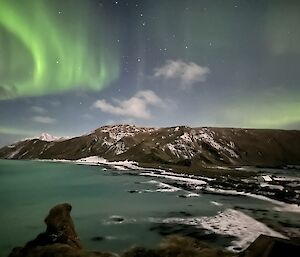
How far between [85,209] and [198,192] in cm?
1719

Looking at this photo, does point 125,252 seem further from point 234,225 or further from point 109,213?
point 109,213

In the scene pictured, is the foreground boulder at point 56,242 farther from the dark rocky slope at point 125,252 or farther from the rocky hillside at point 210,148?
the rocky hillside at point 210,148

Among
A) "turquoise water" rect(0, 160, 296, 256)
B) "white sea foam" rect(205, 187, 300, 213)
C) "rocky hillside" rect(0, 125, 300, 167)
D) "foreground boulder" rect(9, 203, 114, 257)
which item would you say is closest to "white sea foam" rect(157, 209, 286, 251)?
"turquoise water" rect(0, 160, 296, 256)

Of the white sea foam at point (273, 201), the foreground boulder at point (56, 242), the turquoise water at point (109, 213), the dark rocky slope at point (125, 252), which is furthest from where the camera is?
the white sea foam at point (273, 201)

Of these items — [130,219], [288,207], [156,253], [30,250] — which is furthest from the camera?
[288,207]

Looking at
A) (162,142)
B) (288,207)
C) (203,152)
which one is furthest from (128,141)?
(288,207)

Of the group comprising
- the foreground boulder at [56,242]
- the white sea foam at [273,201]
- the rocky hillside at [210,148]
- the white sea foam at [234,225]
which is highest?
the rocky hillside at [210,148]

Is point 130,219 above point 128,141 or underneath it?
underneath

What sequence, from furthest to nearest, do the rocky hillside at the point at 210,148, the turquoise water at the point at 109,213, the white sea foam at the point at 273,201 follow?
the rocky hillside at the point at 210,148, the white sea foam at the point at 273,201, the turquoise water at the point at 109,213

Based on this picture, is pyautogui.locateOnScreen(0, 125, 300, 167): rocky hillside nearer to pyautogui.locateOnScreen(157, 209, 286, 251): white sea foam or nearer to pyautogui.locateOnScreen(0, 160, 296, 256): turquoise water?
pyautogui.locateOnScreen(0, 160, 296, 256): turquoise water

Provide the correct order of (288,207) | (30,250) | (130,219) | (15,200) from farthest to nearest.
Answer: (15,200) → (288,207) → (130,219) → (30,250)

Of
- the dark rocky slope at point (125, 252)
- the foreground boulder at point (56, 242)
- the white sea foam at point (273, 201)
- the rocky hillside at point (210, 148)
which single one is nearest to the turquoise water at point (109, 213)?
the white sea foam at point (273, 201)

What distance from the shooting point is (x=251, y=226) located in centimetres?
2144

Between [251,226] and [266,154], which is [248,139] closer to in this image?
[266,154]
